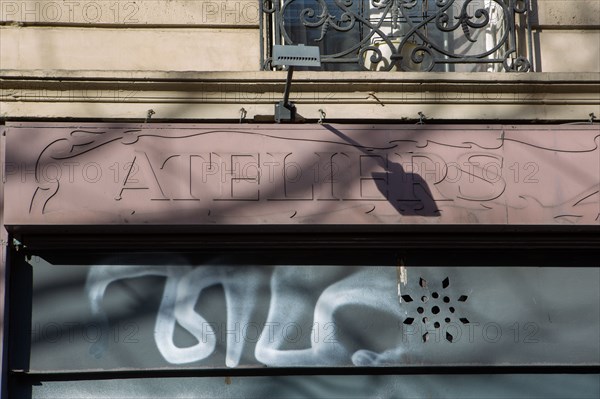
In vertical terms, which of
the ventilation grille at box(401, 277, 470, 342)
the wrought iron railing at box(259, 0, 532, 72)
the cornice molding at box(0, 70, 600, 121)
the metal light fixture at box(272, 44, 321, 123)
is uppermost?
the wrought iron railing at box(259, 0, 532, 72)

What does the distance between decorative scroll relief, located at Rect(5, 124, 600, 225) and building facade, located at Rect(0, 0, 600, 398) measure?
14 millimetres

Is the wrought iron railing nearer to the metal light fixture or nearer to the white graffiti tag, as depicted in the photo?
the metal light fixture

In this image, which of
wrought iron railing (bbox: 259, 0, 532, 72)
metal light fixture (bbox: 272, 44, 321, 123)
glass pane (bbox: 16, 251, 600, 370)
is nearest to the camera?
metal light fixture (bbox: 272, 44, 321, 123)

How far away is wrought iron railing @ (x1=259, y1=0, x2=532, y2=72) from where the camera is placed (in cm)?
729

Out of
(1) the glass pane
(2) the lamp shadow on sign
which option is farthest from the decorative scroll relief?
(1) the glass pane

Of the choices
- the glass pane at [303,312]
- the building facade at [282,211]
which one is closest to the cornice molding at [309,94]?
the building facade at [282,211]

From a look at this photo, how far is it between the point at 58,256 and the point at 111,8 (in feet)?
5.90

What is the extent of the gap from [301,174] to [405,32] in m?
1.42

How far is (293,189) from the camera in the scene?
6.92m

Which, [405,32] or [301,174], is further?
[405,32]

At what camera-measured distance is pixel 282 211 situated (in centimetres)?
688

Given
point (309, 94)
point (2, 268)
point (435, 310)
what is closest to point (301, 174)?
point (309, 94)

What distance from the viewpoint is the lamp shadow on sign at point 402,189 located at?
22.7 feet

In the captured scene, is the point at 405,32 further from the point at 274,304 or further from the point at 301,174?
the point at 274,304
